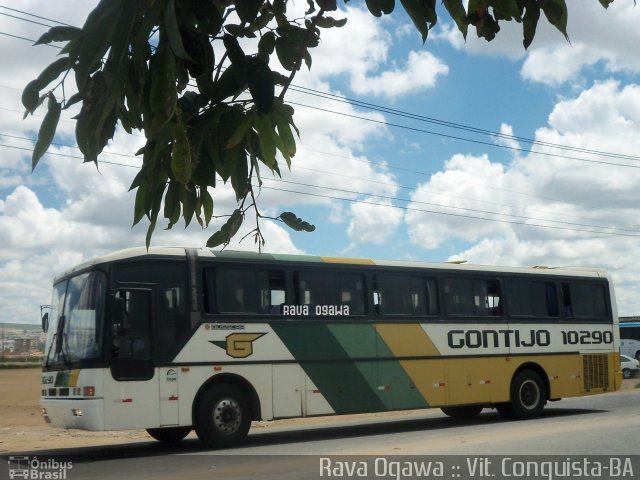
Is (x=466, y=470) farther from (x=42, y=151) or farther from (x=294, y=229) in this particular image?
(x=42, y=151)

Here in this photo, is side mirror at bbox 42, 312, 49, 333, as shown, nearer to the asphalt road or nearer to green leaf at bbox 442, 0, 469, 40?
the asphalt road

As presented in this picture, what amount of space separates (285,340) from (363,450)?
3035mm

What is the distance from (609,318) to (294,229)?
18507 millimetres

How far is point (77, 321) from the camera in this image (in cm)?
1388

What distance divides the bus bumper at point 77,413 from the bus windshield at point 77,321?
0.66m

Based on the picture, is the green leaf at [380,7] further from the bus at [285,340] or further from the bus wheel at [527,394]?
the bus wheel at [527,394]

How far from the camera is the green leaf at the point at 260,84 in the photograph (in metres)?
2.38

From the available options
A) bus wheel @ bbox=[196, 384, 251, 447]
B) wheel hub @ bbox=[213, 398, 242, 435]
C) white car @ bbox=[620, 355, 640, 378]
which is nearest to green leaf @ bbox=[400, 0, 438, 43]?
bus wheel @ bbox=[196, 384, 251, 447]

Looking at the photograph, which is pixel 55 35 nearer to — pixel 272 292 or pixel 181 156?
pixel 181 156

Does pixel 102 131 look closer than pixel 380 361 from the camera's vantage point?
Yes

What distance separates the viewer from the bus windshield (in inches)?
526

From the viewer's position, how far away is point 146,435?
1755cm

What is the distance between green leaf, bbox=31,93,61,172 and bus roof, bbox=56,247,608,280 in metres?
8.80

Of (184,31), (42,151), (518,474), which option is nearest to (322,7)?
(184,31)
